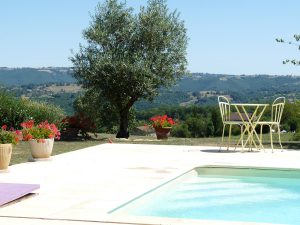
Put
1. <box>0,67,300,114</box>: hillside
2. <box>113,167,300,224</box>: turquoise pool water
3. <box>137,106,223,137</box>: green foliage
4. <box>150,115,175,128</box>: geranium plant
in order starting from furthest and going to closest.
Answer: <box>0,67,300,114</box>: hillside
<box>137,106,223,137</box>: green foliage
<box>150,115,175,128</box>: geranium plant
<box>113,167,300,224</box>: turquoise pool water

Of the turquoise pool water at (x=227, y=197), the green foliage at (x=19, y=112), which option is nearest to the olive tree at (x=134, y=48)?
the green foliage at (x=19, y=112)

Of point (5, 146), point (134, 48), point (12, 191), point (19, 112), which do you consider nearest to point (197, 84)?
point (134, 48)

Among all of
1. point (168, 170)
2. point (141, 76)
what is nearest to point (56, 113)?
point (141, 76)

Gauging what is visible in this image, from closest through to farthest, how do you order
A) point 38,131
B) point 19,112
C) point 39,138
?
point 39,138 → point 38,131 → point 19,112

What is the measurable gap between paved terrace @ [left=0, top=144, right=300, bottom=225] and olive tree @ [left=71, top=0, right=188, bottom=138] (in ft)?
10.6

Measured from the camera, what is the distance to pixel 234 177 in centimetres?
780

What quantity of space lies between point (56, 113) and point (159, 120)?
9.26 feet

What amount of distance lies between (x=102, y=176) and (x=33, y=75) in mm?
169691

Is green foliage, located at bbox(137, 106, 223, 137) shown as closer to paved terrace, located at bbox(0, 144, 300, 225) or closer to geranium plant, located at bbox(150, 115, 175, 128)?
geranium plant, located at bbox(150, 115, 175, 128)

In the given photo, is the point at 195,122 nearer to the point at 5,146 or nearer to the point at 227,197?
→ the point at 5,146

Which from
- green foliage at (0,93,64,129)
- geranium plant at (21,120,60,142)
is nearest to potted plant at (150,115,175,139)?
green foliage at (0,93,64,129)

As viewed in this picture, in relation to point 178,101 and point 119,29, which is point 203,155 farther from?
point 178,101

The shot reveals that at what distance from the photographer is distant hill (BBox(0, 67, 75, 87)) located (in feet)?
539

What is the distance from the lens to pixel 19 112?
13.4 metres
